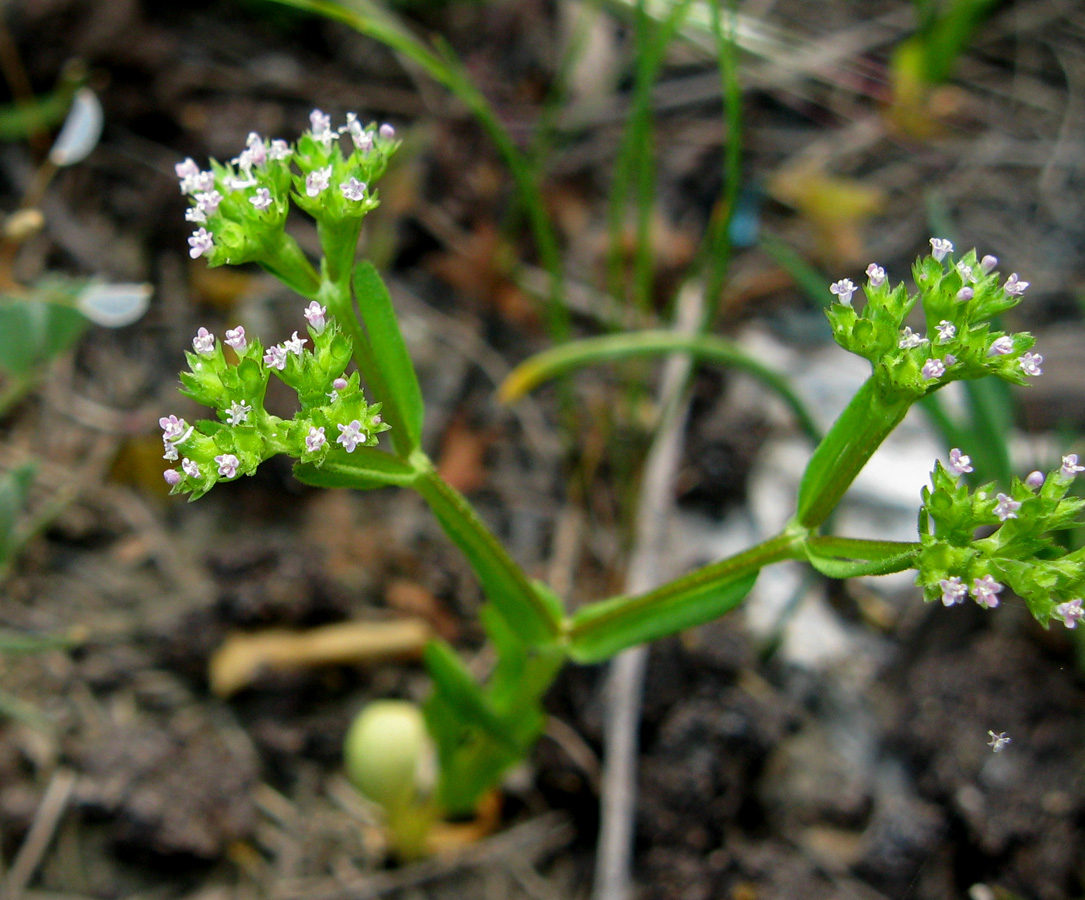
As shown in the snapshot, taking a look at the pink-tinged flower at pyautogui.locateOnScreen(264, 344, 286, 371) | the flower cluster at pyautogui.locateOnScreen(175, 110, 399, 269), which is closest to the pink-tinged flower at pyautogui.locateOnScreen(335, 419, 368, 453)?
the pink-tinged flower at pyautogui.locateOnScreen(264, 344, 286, 371)

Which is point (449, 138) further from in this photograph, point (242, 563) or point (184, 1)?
point (242, 563)

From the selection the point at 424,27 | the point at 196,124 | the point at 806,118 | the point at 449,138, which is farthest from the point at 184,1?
the point at 806,118

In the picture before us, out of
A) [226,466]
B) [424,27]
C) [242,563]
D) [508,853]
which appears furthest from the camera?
[424,27]

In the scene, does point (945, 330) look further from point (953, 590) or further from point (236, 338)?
point (236, 338)

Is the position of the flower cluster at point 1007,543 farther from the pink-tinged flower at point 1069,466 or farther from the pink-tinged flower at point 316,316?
the pink-tinged flower at point 316,316

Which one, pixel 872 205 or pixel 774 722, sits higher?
pixel 872 205

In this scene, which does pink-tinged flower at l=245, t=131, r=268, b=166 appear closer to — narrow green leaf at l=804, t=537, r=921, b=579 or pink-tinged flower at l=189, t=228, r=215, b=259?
pink-tinged flower at l=189, t=228, r=215, b=259

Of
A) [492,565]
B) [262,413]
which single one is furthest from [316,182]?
[492,565]
